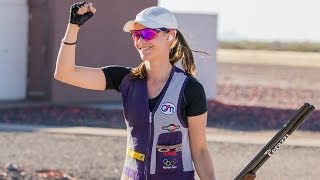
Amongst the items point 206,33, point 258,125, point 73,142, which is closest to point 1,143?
point 73,142

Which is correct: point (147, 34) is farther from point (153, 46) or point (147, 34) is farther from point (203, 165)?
point (203, 165)

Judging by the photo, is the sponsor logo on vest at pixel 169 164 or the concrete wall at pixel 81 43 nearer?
the sponsor logo on vest at pixel 169 164

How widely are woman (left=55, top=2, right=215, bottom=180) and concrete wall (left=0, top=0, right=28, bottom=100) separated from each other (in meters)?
15.8

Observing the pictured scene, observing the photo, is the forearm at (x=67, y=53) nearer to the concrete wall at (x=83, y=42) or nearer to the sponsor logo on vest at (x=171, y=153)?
the sponsor logo on vest at (x=171, y=153)

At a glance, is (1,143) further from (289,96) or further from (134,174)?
(289,96)

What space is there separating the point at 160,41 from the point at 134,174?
653 millimetres

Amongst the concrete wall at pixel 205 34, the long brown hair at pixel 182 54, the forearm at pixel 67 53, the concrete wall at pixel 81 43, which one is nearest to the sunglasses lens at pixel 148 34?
the long brown hair at pixel 182 54

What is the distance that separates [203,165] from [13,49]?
53.1 ft

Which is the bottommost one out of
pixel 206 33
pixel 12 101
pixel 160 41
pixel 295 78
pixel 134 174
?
pixel 295 78

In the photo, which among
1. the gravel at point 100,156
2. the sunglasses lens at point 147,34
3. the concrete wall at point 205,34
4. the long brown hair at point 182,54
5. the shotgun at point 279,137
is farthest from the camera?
the concrete wall at point 205,34

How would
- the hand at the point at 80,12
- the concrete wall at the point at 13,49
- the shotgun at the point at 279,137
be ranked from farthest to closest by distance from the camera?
the concrete wall at the point at 13,49, the hand at the point at 80,12, the shotgun at the point at 279,137

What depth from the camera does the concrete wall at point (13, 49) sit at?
19.9 metres

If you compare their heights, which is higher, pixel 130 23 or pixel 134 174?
pixel 130 23

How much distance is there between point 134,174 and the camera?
14.2ft
